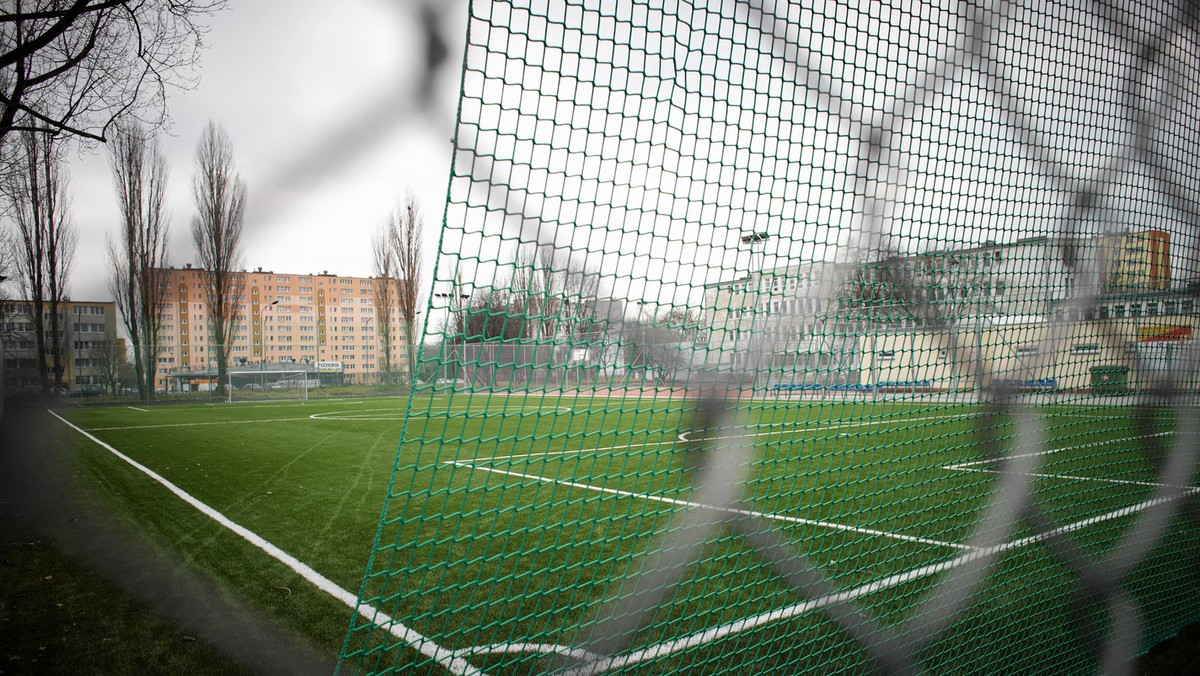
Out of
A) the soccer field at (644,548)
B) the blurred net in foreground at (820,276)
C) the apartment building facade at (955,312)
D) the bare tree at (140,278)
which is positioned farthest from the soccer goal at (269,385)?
the apartment building facade at (955,312)

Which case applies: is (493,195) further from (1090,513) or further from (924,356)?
(1090,513)

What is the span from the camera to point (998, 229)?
100 inches

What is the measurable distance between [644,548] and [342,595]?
1656mm

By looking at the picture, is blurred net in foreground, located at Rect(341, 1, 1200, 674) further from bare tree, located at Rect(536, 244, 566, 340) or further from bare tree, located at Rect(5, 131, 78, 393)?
bare tree, located at Rect(5, 131, 78, 393)

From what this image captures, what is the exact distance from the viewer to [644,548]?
380 cm

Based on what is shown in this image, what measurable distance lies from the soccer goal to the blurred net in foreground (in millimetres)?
23421

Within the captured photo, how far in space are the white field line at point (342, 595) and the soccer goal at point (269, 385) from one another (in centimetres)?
1894

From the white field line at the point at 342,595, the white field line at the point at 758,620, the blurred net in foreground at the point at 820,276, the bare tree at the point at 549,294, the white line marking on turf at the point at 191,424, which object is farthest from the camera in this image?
the white line marking on turf at the point at 191,424

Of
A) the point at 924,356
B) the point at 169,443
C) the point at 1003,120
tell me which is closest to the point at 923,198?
the point at 1003,120

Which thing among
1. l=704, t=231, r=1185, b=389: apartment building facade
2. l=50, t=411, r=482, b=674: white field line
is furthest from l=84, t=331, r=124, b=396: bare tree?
l=704, t=231, r=1185, b=389: apartment building facade

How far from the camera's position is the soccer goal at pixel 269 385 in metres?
23.5

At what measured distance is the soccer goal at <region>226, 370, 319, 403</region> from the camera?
23.5 metres

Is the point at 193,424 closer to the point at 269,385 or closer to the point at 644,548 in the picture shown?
the point at 269,385

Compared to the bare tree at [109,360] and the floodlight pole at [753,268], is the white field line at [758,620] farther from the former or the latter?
the bare tree at [109,360]
